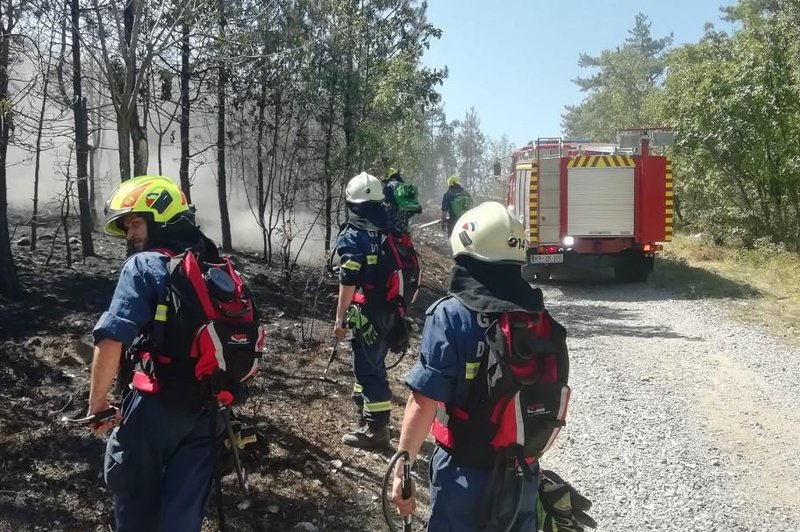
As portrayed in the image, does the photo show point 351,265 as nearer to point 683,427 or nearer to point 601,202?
point 683,427

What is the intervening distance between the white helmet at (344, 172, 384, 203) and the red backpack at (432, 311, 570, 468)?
257cm

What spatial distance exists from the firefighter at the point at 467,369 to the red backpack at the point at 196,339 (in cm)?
73

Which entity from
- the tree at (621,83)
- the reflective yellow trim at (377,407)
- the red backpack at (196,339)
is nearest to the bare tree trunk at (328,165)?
the reflective yellow trim at (377,407)

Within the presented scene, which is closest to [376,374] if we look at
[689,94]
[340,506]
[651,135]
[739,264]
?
[340,506]

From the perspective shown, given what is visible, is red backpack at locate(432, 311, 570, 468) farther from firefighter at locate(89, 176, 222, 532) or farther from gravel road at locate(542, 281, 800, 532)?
gravel road at locate(542, 281, 800, 532)

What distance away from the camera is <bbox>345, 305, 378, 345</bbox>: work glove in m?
4.89

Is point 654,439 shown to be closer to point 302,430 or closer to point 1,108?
point 302,430

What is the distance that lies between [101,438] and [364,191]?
2.35 metres

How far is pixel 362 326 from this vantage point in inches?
192

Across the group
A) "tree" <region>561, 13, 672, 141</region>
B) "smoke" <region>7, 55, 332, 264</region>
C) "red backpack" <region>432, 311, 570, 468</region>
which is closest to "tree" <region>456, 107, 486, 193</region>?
"tree" <region>561, 13, 672, 141</region>

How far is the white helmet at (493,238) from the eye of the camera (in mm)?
2504

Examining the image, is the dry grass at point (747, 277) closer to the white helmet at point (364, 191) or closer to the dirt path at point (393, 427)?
the dirt path at point (393, 427)

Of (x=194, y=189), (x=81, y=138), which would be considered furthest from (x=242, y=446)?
(x=194, y=189)

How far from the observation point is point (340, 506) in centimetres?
422
